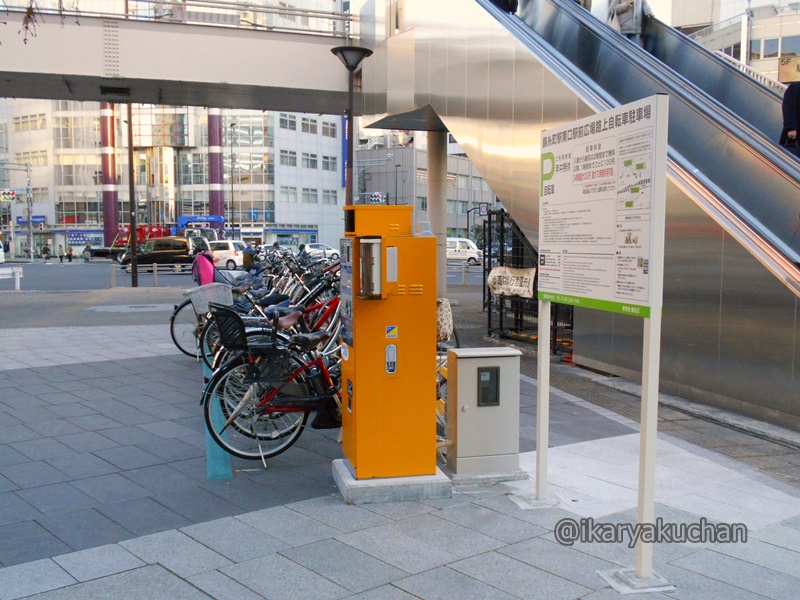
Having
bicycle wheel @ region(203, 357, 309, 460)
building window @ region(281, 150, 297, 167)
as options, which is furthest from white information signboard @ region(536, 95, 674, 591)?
building window @ region(281, 150, 297, 167)

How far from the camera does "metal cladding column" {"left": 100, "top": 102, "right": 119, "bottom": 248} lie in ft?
222

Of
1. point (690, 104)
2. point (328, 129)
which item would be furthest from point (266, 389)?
point (328, 129)

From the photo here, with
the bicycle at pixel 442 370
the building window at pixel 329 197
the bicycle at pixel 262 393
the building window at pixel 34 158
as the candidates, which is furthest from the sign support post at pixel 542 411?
the building window at pixel 34 158

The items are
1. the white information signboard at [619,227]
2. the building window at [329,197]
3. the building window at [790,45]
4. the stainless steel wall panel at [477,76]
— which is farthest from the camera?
the building window at [329,197]

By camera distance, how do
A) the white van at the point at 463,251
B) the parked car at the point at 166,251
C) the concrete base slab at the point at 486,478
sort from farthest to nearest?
the white van at the point at 463,251 → the parked car at the point at 166,251 → the concrete base slab at the point at 486,478

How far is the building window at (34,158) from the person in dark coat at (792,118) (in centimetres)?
7455

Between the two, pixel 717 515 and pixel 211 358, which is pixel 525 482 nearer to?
pixel 717 515

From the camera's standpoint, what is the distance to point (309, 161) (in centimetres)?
7206

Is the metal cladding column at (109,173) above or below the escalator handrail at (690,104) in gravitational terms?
above

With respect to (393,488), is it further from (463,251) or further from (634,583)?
(463,251)

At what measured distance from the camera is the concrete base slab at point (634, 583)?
3385mm

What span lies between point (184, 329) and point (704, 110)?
732 centimetres

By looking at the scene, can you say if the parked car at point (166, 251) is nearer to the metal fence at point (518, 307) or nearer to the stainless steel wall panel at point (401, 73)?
the stainless steel wall panel at point (401, 73)

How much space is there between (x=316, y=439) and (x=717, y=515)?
311 cm
